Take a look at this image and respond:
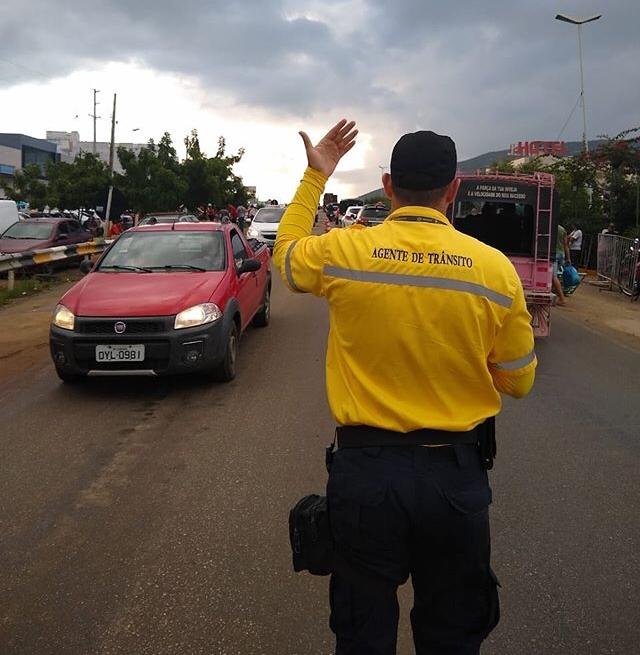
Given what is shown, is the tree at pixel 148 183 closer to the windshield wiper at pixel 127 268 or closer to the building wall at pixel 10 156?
the windshield wiper at pixel 127 268

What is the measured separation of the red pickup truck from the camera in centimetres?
605

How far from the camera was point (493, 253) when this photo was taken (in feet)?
6.23

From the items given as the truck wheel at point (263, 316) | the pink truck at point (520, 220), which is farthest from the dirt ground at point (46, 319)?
the truck wheel at point (263, 316)

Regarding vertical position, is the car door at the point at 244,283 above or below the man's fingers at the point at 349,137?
below

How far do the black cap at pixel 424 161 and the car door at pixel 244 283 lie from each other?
564 centimetres

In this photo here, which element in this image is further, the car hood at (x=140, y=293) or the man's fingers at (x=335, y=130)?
the car hood at (x=140, y=293)

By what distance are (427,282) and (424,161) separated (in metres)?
0.37

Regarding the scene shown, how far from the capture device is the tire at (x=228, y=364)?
655 cm

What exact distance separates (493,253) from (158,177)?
3197cm

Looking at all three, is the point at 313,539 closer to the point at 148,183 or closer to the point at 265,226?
the point at 265,226

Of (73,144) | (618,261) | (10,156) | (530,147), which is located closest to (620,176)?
(618,261)

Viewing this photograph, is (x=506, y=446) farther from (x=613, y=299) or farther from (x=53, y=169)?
(x=53, y=169)

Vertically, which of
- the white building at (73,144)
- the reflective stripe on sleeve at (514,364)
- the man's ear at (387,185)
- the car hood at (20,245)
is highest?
the white building at (73,144)

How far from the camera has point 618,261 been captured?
16.0 metres
